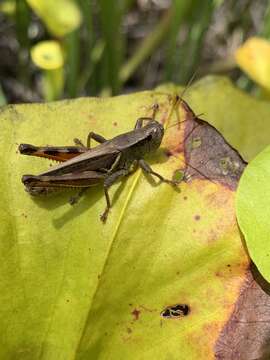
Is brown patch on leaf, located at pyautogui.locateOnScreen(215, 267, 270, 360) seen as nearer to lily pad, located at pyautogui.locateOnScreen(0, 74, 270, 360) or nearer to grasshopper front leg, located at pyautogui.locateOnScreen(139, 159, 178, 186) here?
lily pad, located at pyautogui.locateOnScreen(0, 74, 270, 360)

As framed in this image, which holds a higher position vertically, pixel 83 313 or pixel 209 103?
pixel 209 103

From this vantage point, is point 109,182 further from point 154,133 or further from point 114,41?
point 114,41

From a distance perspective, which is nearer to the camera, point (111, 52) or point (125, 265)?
point (125, 265)

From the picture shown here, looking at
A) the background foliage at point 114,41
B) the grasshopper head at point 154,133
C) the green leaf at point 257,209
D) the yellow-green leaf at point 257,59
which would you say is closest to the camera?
the green leaf at point 257,209

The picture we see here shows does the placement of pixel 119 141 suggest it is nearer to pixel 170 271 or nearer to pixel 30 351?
pixel 170 271

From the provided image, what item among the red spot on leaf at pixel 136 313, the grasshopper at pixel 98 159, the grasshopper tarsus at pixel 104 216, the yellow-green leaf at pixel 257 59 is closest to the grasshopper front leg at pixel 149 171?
the grasshopper at pixel 98 159

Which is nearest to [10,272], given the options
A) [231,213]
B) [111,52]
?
[231,213]

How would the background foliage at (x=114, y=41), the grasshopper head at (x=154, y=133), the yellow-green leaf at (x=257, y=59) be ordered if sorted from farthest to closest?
the background foliage at (x=114, y=41) < the yellow-green leaf at (x=257, y=59) < the grasshopper head at (x=154, y=133)

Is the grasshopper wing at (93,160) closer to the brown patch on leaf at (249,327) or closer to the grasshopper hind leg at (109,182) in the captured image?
the grasshopper hind leg at (109,182)

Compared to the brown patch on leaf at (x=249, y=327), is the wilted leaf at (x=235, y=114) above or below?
above
